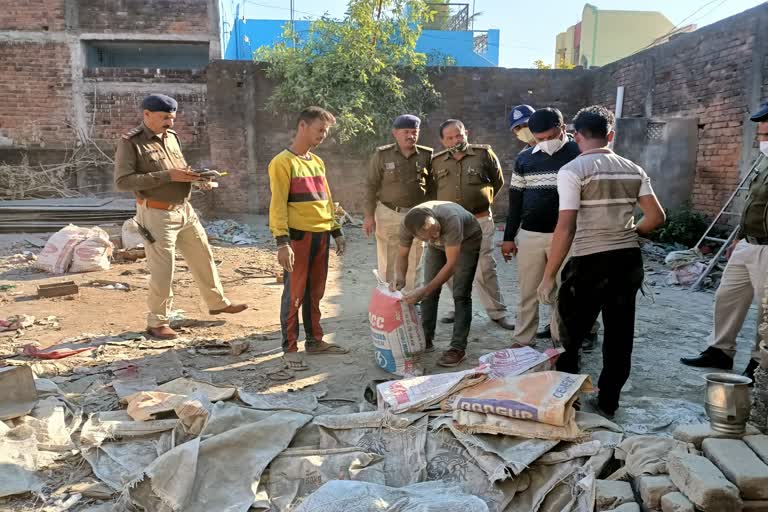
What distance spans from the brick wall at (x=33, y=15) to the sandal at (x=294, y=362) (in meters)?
11.9

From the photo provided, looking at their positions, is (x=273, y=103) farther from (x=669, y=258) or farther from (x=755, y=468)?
(x=755, y=468)

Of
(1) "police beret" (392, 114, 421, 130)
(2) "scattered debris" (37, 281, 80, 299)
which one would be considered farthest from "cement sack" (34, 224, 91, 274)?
(1) "police beret" (392, 114, 421, 130)

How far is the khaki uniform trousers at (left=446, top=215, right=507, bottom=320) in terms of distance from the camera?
456 centimetres

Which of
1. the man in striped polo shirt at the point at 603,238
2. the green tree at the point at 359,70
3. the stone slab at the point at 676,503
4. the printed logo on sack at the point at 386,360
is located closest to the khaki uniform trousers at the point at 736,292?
the man in striped polo shirt at the point at 603,238

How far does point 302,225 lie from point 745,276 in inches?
116

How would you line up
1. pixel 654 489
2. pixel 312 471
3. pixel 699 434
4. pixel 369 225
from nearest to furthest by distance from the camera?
pixel 654 489 < pixel 699 434 < pixel 312 471 < pixel 369 225

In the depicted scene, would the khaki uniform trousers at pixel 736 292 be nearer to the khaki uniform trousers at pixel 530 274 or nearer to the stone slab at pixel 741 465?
the khaki uniform trousers at pixel 530 274

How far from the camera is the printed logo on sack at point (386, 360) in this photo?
3527 millimetres

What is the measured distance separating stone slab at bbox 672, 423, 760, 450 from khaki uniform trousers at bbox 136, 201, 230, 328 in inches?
142

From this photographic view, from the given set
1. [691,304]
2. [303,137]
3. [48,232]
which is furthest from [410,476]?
[48,232]

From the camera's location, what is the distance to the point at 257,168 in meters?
11.1

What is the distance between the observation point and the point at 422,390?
281 centimetres

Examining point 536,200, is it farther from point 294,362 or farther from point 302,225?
point 294,362

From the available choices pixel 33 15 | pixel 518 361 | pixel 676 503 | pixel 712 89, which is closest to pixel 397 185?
pixel 518 361
